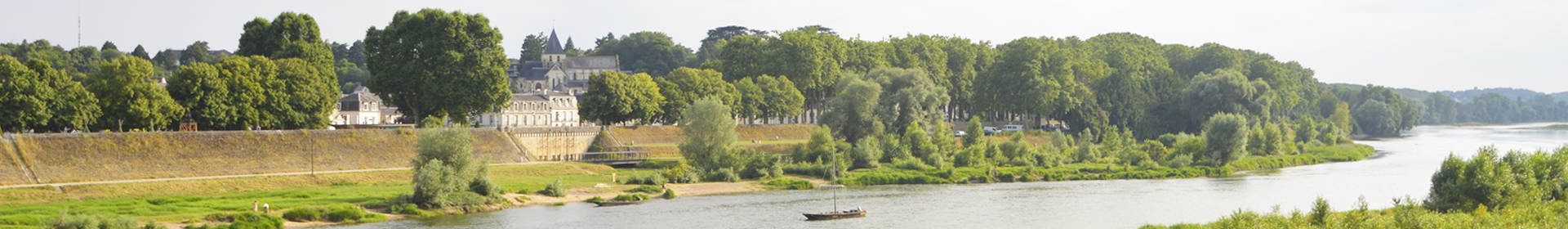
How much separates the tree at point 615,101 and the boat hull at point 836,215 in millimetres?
46157

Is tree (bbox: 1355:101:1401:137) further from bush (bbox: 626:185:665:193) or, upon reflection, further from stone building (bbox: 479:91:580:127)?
bush (bbox: 626:185:665:193)

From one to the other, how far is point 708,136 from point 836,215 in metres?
26.9

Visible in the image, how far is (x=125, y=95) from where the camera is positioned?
240 ft

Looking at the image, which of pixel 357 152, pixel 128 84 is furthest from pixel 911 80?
pixel 128 84

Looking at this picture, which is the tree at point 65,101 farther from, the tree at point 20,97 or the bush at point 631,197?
the bush at point 631,197

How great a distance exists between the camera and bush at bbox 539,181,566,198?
237ft

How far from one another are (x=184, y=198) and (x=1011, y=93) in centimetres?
8315

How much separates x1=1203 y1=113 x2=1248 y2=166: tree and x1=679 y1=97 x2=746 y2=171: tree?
3846 centimetres

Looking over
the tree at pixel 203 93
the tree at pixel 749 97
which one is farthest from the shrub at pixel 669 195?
the tree at pixel 749 97

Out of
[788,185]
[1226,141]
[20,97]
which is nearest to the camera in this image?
[20,97]

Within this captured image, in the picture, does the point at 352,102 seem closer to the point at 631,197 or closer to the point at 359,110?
the point at 359,110

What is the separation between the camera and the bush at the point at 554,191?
72.2 metres

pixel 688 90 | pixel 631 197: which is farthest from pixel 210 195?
pixel 688 90

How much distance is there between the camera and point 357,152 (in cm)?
8094
